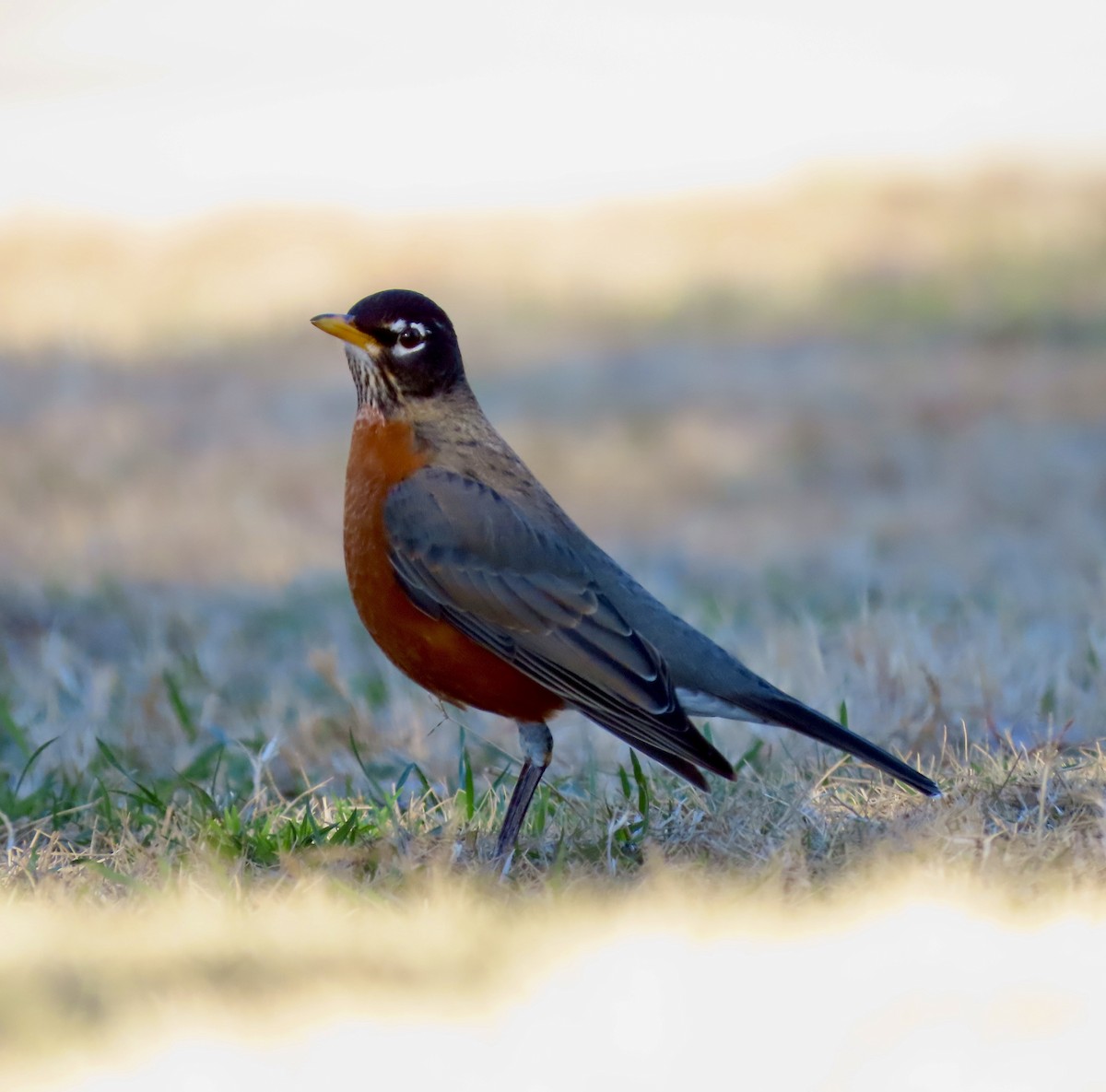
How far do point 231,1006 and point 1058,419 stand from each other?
10108mm

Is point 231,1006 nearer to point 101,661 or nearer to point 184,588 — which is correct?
point 101,661

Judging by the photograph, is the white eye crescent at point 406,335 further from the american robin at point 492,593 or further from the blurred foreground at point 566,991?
the blurred foreground at point 566,991

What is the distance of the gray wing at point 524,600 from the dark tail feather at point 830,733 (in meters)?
0.26

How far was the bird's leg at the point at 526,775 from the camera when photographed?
144 inches

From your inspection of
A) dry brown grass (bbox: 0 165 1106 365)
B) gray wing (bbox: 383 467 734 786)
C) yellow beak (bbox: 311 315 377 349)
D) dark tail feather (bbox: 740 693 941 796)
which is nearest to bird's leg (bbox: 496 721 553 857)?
gray wing (bbox: 383 467 734 786)

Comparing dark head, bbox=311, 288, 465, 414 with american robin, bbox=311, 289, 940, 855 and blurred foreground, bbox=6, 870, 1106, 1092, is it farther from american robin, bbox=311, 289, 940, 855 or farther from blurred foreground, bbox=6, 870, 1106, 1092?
blurred foreground, bbox=6, 870, 1106, 1092

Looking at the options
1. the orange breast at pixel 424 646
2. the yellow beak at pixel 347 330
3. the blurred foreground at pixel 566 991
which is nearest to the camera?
the blurred foreground at pixel 566 991

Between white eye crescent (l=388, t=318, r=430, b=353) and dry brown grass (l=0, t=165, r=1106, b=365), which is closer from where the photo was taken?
white eye crescent (l=388, t=318, r=430, b=353)

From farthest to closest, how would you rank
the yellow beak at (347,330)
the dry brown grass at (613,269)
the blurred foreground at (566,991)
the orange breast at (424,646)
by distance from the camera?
1. the dry brown grass at (613,269)
2. the yellow beak at (347,330)
3. the orange breast at (424,646)
4. the blurred foreground at (566,991)

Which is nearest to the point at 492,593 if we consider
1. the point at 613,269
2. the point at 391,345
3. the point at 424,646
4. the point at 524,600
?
the point at 524,600

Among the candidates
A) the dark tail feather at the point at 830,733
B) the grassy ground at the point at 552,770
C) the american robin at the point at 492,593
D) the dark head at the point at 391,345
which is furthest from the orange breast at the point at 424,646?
the dark tail feather at the point at 830,733

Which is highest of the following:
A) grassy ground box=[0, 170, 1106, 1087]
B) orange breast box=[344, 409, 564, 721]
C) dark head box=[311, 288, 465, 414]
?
dark head box=[311, 288, 465, 414]

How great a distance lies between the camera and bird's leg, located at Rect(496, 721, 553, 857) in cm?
365

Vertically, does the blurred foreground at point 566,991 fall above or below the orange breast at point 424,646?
below
